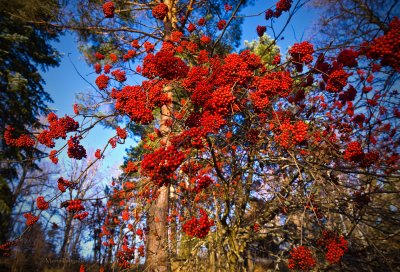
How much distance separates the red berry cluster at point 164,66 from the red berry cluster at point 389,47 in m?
1.89

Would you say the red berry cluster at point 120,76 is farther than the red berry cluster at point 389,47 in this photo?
Yes

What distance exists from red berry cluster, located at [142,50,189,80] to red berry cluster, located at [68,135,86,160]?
3.87 ft

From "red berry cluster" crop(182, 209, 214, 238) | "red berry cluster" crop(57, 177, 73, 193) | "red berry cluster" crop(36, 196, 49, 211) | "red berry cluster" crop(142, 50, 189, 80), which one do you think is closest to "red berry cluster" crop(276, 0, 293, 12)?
"red berry cluster" crop(142, 50, 189, 80)

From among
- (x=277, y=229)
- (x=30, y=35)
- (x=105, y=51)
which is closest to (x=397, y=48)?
(x=277, y=229)

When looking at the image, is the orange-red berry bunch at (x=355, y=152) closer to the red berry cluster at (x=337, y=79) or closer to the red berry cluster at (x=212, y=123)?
the red berry cluster at (x=337, y=79)

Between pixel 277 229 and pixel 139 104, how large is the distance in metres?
3.40

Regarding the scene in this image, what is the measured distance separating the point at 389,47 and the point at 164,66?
2.12m

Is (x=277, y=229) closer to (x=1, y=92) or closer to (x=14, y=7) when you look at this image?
(x=1, y=92)

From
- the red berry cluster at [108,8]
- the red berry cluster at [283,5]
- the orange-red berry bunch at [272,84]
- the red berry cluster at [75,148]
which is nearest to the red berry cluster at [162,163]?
the orange-red berry bunch at [272,84]

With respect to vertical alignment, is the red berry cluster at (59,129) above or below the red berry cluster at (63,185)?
above

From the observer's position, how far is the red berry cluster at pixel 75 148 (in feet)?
9.06

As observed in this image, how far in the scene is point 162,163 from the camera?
168 cm

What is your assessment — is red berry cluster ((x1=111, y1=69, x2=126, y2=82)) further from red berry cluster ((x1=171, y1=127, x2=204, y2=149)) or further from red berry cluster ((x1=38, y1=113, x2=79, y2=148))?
red berry cluster ((x1=171, y1=127, x2=204, y2=149))

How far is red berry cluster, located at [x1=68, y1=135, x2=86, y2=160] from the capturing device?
2.76m
